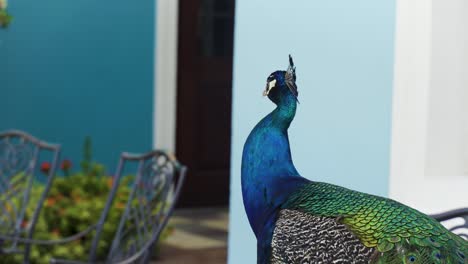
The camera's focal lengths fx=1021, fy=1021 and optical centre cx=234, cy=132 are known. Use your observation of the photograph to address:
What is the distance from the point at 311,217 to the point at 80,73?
5.41 m

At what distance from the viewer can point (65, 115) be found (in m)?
7.15

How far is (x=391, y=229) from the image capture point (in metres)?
1.85

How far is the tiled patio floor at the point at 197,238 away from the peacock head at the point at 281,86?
4.01 m

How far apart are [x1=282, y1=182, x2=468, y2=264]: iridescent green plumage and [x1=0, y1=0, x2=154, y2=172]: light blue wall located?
5.28 m

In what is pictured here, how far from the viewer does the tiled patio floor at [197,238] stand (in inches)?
244

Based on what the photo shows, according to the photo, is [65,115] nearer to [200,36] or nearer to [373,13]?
[200,36]

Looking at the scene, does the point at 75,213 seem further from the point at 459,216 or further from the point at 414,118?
the point at 459,216

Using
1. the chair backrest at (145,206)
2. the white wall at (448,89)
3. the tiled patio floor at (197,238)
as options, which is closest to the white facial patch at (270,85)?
the white wall at (448,89)

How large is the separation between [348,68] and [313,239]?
571mm

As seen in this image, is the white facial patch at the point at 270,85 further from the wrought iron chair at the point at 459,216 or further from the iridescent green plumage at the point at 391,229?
the wrought iron chair at the point at 459,216

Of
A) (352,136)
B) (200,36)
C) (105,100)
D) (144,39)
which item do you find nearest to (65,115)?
(105,100)

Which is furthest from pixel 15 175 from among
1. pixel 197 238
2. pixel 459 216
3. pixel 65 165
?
pixel 459 216

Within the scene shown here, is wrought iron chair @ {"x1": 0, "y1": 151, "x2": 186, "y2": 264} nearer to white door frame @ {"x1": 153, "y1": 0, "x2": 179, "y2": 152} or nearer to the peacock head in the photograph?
the peacock head

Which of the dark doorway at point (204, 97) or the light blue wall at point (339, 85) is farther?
the dark doorway at point (204, 97)
